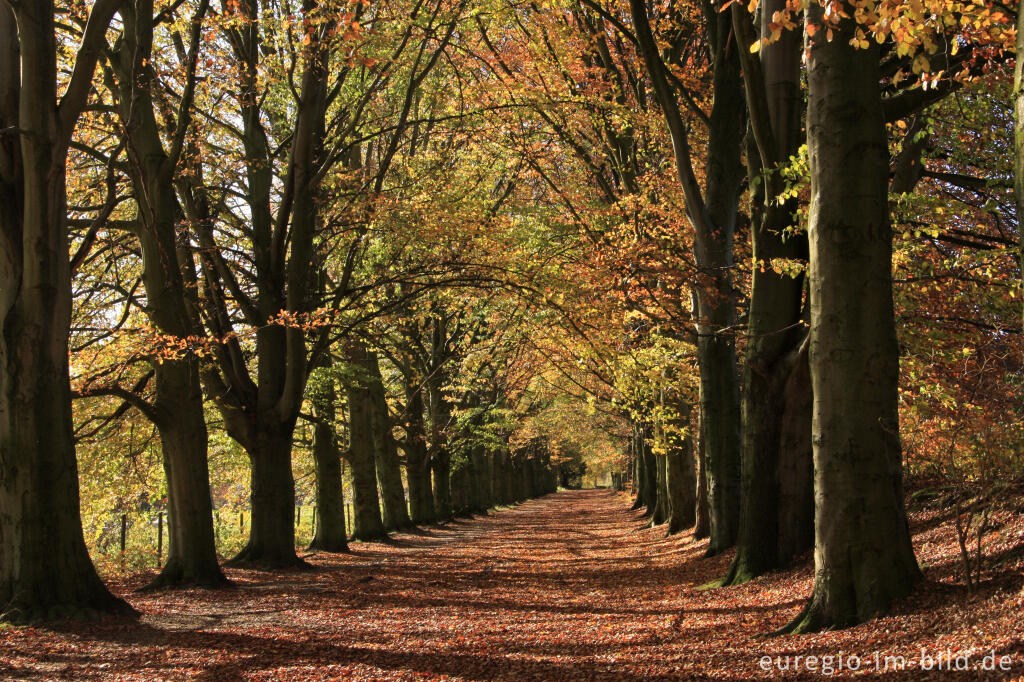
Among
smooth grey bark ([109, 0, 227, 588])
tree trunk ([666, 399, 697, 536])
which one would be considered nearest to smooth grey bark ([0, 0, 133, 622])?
smooth grey bark ([109, 0, 227, 588])

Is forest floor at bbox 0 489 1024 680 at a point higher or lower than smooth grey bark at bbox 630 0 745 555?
lower

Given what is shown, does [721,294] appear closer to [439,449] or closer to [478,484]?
[439,449]

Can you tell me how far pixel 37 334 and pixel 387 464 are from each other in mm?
16769

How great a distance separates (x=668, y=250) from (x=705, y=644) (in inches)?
316

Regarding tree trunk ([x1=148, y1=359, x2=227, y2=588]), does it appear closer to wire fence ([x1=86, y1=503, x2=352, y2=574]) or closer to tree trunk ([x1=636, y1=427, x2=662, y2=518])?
wire fence ([x1=86, y1=503, x2=352, y2=574])

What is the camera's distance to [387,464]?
24.6 metres

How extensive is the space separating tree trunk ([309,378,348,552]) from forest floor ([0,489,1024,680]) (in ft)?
16.5

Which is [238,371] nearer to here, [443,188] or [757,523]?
[443,188]

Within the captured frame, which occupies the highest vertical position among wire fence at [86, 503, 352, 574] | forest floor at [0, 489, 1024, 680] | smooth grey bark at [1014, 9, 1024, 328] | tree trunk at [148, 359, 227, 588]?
smooth grey bark at [1014, 9, 1024, 328]

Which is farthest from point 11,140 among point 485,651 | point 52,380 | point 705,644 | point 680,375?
point 680,375

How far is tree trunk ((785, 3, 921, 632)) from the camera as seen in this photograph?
227 inches

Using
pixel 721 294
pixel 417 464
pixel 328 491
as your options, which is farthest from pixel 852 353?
pixel 417 464

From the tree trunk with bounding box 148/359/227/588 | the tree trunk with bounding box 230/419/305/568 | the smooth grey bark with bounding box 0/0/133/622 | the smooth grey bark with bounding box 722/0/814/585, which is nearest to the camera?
the smooth grey bark with bounding box 0/0/133/622

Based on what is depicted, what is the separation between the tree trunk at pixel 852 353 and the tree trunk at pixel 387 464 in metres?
18.4
